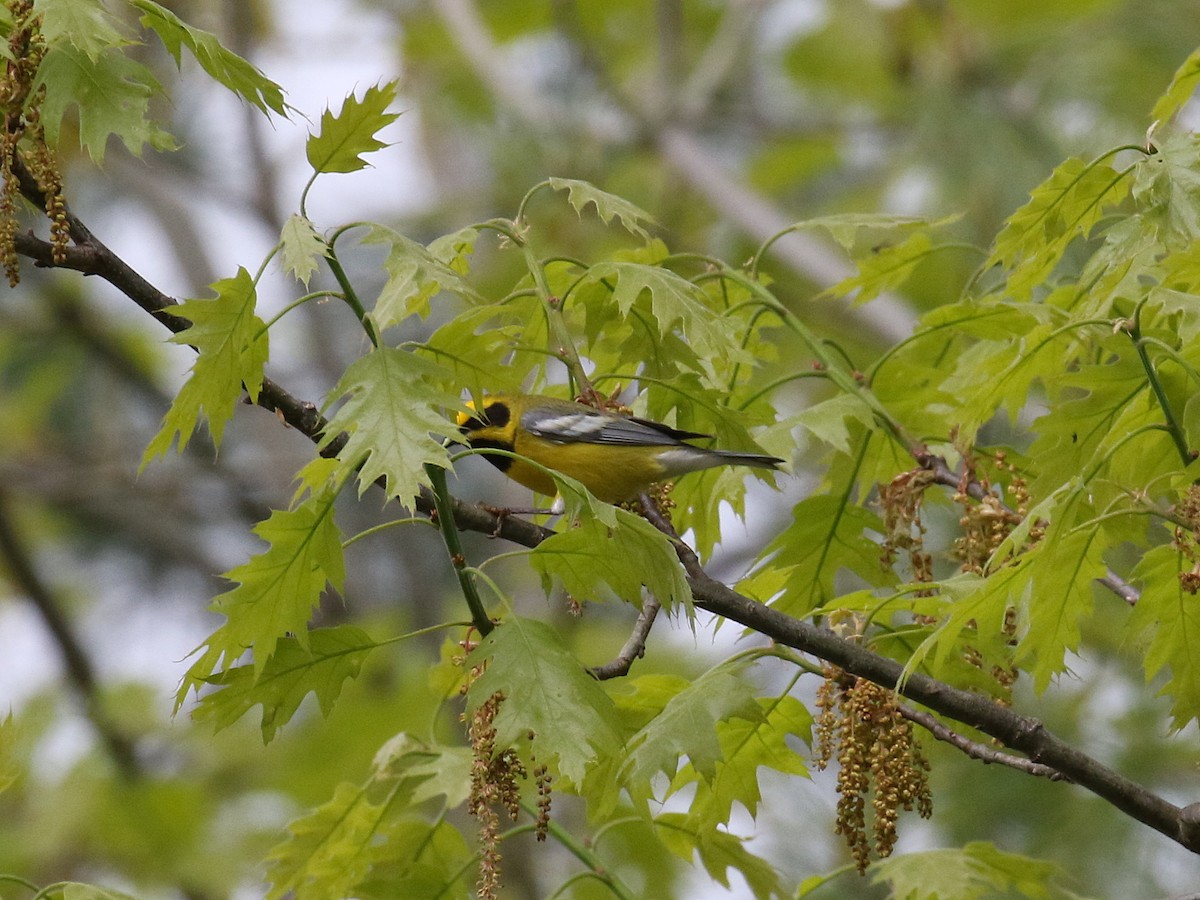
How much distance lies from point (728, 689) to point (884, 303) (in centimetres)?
455

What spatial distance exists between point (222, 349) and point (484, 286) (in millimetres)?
6739

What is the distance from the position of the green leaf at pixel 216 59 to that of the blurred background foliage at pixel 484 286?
156 inches

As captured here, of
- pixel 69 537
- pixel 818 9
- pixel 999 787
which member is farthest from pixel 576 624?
pixel 818 9

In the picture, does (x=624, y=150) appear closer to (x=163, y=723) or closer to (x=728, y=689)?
(x=163, y=723)

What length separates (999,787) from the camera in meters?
6.20

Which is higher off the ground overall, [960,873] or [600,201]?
[600,201]

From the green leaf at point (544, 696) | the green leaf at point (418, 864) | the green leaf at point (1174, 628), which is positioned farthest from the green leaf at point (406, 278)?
the green leaf at point (1174, 628)

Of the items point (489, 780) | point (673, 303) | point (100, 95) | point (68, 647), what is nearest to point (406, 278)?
point (673, 303)

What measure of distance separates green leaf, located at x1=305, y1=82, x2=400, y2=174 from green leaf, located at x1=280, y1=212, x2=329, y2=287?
14cm

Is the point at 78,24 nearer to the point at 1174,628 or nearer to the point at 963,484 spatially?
the point at 963,484

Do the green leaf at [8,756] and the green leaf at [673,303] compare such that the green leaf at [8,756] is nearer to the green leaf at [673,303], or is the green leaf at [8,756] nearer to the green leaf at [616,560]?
the green leaf at [616,560]

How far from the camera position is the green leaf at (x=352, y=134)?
240cm

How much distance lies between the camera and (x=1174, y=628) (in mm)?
2662

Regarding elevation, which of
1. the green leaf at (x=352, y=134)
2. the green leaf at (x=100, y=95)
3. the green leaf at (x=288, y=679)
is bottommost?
the green leaf at (x=288, y=679)
